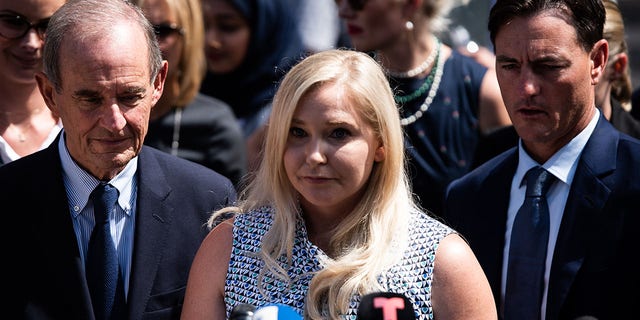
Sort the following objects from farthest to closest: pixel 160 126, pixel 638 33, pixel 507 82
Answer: pixel 638 33
pixel 160 126
pixel 507 82

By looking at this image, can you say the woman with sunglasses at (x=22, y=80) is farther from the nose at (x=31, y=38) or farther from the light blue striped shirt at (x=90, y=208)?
the light blue striped shirt at (x=90, y=208)

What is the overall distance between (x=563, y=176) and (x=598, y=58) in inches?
19.7

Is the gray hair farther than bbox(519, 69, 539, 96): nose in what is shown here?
No

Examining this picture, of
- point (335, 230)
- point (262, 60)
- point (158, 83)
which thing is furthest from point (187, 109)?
point (335, 230)

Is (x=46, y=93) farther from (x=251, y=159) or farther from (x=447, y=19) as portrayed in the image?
(x=447, y=19)

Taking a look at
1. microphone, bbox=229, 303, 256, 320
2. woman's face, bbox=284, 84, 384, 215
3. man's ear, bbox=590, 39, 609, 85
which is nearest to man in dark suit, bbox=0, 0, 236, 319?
woman's face, bbox=284, 84, 384, 215

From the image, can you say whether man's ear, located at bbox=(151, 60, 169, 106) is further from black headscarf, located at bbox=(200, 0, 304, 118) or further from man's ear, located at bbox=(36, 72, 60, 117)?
black headscarf, located at bbox=(200, 0, 304, 118)

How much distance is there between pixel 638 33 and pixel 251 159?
10.7ft

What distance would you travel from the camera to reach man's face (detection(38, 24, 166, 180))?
402 cm

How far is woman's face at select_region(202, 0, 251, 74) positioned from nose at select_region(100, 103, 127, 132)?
10.3 ft

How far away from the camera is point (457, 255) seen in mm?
3699

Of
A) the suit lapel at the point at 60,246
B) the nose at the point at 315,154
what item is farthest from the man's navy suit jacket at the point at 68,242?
the nose at the point at 315,154

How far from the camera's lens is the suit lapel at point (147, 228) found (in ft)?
13.3

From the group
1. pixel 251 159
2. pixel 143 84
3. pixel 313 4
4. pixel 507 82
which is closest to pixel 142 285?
pixel 143 84
